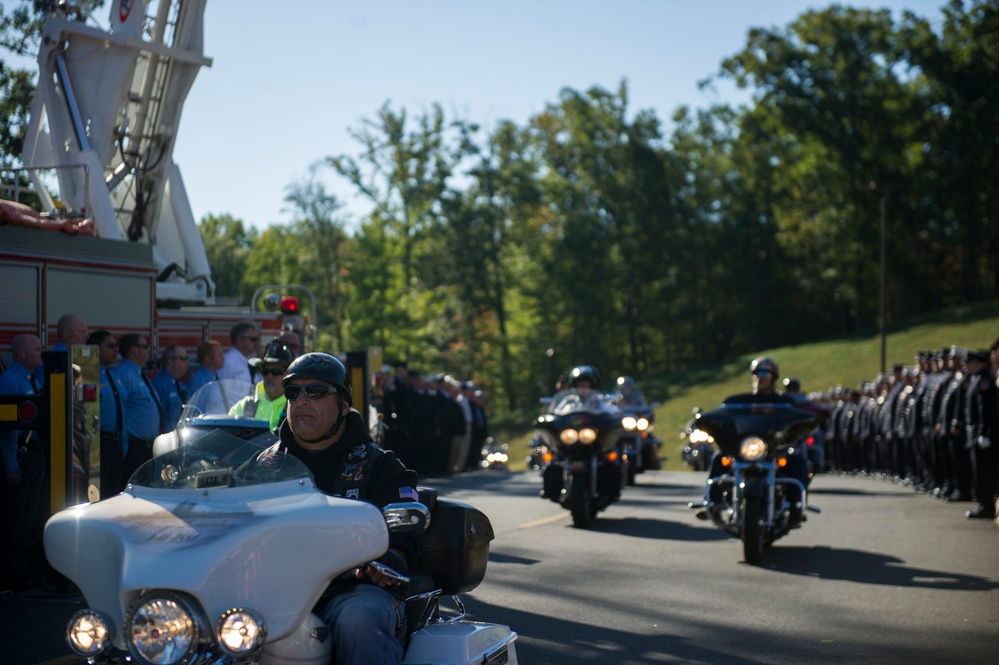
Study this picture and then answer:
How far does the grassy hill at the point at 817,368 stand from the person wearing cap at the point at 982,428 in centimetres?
3151

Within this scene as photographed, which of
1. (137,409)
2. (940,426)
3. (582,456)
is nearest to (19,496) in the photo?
(137,409)

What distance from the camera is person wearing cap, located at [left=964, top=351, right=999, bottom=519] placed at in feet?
52.6

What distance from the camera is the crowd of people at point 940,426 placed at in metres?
16.2

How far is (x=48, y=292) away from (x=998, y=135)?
2504 inches

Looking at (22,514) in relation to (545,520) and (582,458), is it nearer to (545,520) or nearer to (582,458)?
(582,458)

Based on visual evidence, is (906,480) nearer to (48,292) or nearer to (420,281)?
(48,292)

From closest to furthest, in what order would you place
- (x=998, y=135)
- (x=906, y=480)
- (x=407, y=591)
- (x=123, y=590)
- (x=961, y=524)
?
(x=123, y=590), (x=407, y=591), (x=961, y=524), (x=906, y=480), (x=998, y=135)

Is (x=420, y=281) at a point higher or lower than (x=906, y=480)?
higher

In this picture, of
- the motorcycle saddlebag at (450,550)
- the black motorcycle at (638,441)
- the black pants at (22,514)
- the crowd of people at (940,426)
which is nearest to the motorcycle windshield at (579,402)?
the crowd of people at (940,426)

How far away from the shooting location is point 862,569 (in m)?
11.1

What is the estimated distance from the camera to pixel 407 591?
4.70 m

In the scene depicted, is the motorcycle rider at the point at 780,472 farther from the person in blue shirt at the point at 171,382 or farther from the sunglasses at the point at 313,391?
the sunglasses at the point at 313,391

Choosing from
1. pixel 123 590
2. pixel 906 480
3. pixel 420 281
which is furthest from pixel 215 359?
pixel 420 281

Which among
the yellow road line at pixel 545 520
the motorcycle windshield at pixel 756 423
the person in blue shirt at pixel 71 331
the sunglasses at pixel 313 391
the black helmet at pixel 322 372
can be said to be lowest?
the yellow road line at pixel 545 520
